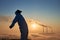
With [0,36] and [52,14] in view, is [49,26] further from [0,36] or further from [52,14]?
[0,36]

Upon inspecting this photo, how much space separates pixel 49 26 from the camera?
3.29 meters

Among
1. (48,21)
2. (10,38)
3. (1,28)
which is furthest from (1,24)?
(48,21)

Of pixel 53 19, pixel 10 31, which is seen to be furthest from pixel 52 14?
pixel 10 31

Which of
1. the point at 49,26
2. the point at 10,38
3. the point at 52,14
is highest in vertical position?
the point at 52,14

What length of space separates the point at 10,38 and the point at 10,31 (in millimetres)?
125

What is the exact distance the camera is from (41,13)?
3.32 metres

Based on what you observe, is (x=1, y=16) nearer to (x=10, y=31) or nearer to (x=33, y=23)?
(x=10, y=31)

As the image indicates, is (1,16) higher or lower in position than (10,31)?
higher

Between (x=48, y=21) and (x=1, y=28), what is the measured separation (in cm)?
86

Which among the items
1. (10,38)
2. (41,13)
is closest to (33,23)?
(41,13)

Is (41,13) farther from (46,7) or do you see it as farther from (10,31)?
(10,31)

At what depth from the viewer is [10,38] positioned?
10.5ft

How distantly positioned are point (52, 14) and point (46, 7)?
0.17m

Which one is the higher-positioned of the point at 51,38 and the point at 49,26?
the point at 49,26
